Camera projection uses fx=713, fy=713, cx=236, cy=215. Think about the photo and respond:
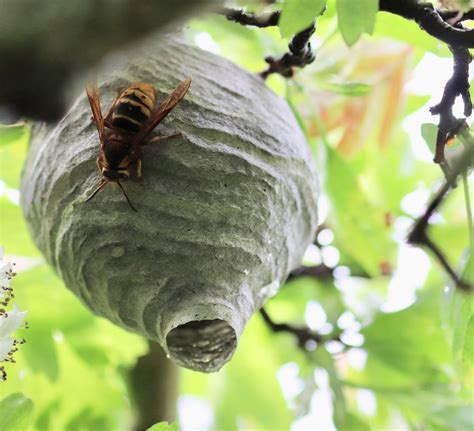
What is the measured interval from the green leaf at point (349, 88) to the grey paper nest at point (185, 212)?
0.51ft

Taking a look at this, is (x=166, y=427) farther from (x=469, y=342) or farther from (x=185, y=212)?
(x=469, y=342)

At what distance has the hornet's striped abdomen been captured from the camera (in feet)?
2.53

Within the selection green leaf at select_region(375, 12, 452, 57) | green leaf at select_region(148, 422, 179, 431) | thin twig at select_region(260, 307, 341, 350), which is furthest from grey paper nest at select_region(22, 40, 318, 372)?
thin twig at select_region(260, 307, 341, 350)

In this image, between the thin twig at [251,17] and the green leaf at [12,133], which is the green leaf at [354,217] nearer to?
the thin twig at [251,17]

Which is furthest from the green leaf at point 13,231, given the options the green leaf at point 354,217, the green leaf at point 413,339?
the green leaf at point 413,339

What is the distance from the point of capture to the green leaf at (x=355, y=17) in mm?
705

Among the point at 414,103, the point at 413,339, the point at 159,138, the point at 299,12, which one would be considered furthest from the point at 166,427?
the point at 414,103

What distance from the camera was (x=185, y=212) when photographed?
2.63 feet

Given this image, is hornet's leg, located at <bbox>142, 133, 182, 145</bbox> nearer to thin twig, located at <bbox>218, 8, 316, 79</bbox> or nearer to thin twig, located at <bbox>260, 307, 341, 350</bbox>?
thin twig, located at <bbox>218, 8, 316, 79</bbox>

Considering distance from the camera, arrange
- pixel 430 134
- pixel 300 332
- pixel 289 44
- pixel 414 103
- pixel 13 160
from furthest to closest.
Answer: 1. pixel 414 103
2. pixel 300 332
3. pixel 13 160
4. pixel 289 44
5. pixel 430 134

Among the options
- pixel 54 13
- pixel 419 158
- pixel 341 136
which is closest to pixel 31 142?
pixel 341 136

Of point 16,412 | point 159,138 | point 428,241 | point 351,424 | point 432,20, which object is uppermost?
point 432,20

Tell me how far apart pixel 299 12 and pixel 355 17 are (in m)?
0.06

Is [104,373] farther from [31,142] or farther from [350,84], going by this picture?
[350,84]
